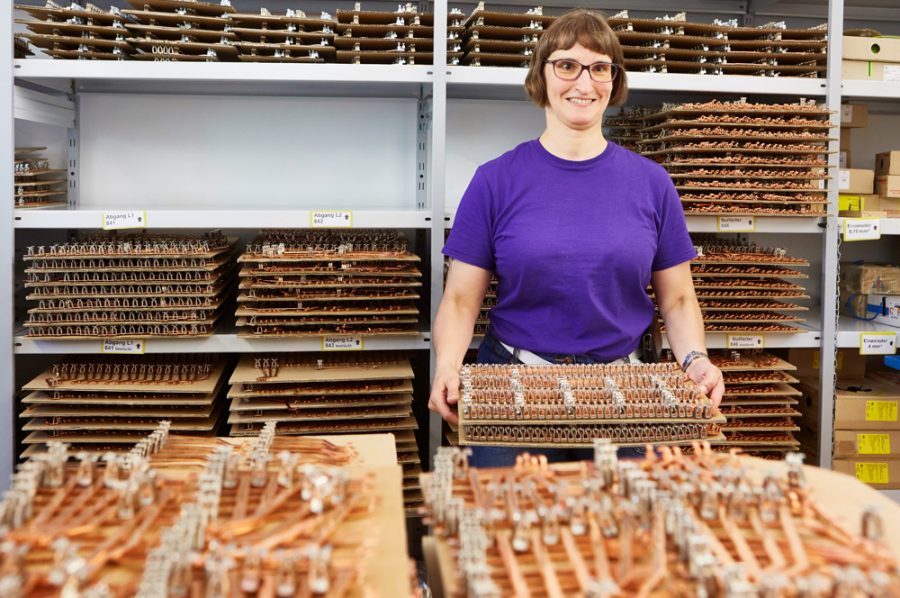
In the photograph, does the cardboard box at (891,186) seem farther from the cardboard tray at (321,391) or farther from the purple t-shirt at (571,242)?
the cardboard tray at (321,391)

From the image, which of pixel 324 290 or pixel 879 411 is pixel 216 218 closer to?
pixel 324 290

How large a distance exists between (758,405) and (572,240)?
1231 millimetres

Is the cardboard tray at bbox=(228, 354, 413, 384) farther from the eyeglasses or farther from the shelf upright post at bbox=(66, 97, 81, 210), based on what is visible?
the eyeglasses

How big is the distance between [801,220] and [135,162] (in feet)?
7.74

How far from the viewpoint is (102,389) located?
2.45 meters

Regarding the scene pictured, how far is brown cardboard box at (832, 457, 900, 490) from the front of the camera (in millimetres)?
2775

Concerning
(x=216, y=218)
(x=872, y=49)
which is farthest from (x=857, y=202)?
(x=216, y=218)

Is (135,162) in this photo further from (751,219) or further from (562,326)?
(751,219)

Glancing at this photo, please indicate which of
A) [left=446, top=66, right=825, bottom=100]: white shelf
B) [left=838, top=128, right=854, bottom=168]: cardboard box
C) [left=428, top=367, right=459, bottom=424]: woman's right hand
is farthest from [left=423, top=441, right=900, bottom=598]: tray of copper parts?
[left=838, top=128, right=854, bottom=168]: cardboard box

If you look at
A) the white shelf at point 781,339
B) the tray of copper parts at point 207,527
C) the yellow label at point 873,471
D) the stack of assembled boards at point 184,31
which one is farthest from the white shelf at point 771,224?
the tray of copper parts at point 207,527

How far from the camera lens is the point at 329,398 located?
262 centimetres

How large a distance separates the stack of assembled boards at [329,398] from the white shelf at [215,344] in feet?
0.25

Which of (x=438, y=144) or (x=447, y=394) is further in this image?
(x=438, y=144)

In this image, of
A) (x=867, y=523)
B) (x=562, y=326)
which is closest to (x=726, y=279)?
(x=562, y=326)
